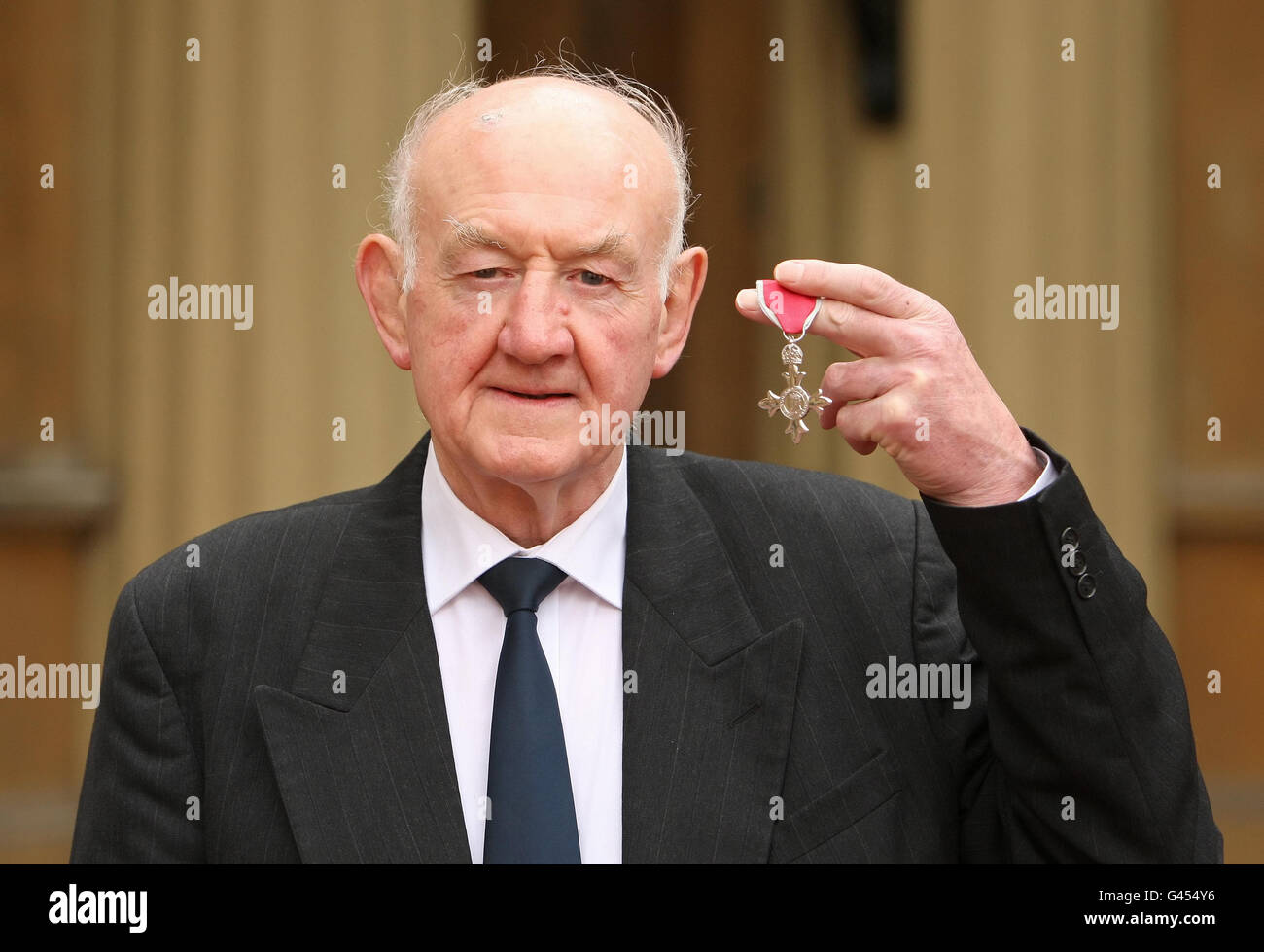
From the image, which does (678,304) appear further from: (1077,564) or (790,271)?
(1077,564)

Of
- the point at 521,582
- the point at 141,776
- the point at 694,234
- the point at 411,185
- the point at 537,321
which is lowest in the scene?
the point at 141,776

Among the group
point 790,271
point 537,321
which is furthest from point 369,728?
point 790,271

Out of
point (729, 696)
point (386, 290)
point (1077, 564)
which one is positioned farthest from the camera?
point (386, 290)

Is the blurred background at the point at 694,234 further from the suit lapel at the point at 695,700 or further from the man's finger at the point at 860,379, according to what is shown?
the man's finger at the point at 860,379

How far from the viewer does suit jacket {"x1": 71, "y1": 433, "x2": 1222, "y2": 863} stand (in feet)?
5.32

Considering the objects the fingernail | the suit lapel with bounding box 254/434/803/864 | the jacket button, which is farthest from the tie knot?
the jacket button

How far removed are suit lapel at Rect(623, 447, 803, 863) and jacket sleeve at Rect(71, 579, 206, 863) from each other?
61cm

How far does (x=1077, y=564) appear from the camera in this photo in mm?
1597

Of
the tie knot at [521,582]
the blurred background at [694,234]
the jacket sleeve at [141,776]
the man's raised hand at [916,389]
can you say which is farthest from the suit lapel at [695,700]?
the blurred background at [694,234]

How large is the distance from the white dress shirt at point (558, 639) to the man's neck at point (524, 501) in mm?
14

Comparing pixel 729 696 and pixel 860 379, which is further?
pixel 729 696

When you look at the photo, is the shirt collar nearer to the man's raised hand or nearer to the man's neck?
the man's neck

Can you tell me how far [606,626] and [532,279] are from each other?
50cm
